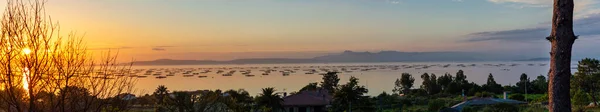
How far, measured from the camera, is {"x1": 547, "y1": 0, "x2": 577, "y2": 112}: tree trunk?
3.11m

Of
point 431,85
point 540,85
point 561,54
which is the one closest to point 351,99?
point 561,54

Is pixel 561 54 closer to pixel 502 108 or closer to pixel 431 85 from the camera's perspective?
pixel 502 108

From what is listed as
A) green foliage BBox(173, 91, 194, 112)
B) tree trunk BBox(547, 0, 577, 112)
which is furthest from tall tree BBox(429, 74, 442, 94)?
tree trunk BBox(547, 0, 577, 112)

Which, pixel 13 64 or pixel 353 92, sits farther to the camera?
pixel 353 92

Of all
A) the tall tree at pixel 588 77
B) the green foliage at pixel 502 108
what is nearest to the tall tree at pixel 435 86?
the tall tree at pixel 588 77

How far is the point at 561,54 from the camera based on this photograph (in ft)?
10.4

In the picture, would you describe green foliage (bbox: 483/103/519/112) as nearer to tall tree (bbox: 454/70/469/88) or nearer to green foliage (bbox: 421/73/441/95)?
tall tree (bbox: 454/70/469/88)

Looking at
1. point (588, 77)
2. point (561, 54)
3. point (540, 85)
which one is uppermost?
point (561, 54)

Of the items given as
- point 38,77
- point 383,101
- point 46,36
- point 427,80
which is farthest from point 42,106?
point 427,80

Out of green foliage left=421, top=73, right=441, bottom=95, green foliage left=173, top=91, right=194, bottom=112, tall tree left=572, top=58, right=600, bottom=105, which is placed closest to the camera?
green foliage left=173, top=91, right=194, bottom=112

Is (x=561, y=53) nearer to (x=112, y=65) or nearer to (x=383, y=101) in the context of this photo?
(x=112, y=65)

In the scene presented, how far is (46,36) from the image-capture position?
3.05m

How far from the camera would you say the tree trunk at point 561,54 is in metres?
3.11

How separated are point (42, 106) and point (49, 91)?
0.13m
